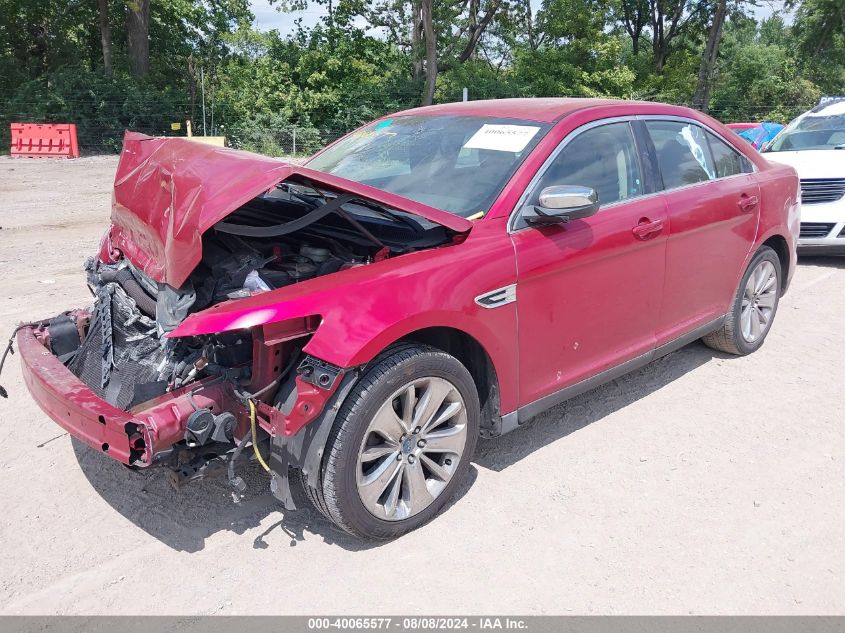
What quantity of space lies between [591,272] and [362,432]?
154 cm

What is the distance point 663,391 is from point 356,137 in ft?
8.78

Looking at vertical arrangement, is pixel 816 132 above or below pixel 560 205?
above

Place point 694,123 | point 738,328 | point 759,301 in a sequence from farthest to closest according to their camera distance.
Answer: point 759,301 → point 738,328 → point 694,123

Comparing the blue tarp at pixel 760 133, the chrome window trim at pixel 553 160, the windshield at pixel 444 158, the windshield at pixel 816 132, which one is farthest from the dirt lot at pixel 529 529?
the blue tarp at pixel 760 133

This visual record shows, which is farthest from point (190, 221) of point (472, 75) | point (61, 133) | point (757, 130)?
point (472, 75)

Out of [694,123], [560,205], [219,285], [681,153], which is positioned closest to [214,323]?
[219,285]

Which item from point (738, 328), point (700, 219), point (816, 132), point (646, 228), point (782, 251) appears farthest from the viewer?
point (816, 132)

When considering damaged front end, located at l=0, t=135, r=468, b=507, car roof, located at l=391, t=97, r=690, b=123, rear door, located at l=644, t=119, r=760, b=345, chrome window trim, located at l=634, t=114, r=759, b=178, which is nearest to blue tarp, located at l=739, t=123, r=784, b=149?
chrome window trim, located at l=634, t=114, r=759, b=178

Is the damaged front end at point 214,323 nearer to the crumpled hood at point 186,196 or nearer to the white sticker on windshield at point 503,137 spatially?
the crumpled hood at point 186,196

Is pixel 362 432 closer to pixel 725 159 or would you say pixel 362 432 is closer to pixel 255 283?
pixel 255 283

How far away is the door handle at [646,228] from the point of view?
150 inches

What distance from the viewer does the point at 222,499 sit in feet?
11.2

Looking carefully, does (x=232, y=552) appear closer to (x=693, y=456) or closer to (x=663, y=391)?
(x=693, y=456)

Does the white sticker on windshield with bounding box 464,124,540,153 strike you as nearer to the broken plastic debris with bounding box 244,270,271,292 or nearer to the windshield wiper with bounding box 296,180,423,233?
the windshield wiper with bounding box 296,180,423,233
